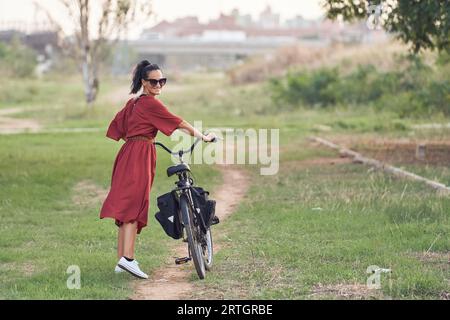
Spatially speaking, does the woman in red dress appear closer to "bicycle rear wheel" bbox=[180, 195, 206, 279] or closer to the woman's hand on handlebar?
the woman's hand on handlebar

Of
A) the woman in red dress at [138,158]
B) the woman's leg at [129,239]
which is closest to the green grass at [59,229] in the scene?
the woman's leg at [129,239]

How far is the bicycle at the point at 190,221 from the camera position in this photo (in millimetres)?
8797

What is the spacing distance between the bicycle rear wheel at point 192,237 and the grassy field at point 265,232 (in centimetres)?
17

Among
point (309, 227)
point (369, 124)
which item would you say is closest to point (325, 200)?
point (309, 227)

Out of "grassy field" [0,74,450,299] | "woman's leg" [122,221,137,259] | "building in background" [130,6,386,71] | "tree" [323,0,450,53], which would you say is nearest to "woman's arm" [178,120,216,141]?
"woman's leg" [122,221,137,259]

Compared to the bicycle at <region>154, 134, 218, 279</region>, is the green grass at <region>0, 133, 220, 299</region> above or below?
below

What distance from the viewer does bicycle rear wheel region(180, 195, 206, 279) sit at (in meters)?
8.77

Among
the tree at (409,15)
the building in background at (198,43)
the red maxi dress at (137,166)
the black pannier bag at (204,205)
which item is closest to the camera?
the red maxi dress at (137,166)

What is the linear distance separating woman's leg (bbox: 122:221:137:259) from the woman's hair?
1153 mm

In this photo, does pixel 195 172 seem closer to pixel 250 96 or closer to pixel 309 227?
pixel 309 227

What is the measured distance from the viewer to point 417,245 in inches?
396

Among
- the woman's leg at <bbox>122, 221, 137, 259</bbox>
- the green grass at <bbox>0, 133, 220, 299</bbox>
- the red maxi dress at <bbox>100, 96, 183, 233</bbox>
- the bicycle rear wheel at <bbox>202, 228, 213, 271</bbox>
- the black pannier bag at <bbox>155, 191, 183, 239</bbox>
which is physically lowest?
the green grass at <bbox>0, 133, 220, 299</bbox>

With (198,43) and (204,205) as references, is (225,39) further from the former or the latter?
(204,205)

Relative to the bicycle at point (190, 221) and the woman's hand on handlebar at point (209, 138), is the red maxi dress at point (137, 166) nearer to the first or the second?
the bicycle at point (190, 221)
